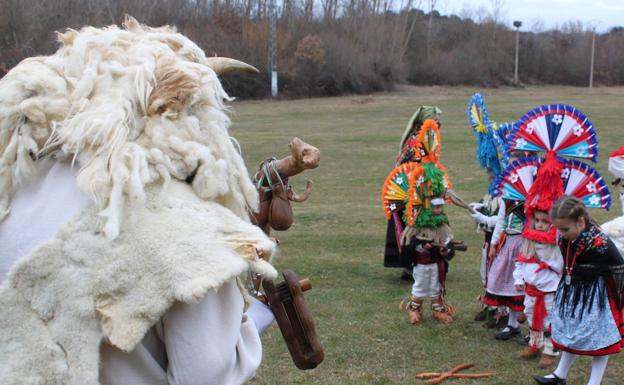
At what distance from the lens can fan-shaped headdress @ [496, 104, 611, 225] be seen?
5.09m

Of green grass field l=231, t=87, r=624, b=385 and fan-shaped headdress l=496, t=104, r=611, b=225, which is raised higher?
fan-shaped headdress l=496, t=104, r=611, b=225

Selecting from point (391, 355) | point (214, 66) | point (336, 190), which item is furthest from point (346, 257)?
point (214, 66)

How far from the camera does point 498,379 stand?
17.1 feet

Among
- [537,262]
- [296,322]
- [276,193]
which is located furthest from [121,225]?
[537,262]

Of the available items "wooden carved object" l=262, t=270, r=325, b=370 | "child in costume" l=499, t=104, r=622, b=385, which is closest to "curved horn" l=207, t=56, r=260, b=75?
"wooden carved object" l=262, t=270, r=325, b=370

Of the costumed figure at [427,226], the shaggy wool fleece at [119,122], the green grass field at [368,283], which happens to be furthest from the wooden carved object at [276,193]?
the costumed figure at [427,226]

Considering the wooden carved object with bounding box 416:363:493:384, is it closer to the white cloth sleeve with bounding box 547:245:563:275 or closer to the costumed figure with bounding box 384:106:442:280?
the white cloth sleeve with bounding box 547:245:563:275

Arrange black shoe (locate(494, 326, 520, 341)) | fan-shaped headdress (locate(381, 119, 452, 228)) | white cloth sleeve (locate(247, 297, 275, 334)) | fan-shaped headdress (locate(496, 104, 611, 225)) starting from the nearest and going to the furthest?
white cloth sleeve (locate(247, 297, 275, 334)) < fan-shaped headdress (locate(496, 104, 611, 225)) < black shoe (locate(494, 326, 520, 341)) < fan-shaped headdress (locate(381, 119, 452, 228))

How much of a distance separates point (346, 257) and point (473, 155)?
34.5 feet

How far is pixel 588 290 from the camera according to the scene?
186 inches

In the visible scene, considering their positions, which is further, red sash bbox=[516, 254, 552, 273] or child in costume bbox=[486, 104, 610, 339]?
red sash bbox=[516, 254, 552, 273]

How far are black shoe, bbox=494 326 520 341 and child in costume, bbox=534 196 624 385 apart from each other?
115cm

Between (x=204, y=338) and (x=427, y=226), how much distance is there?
5.00 metres

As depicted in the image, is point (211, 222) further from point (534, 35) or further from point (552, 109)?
point (534, 35)
